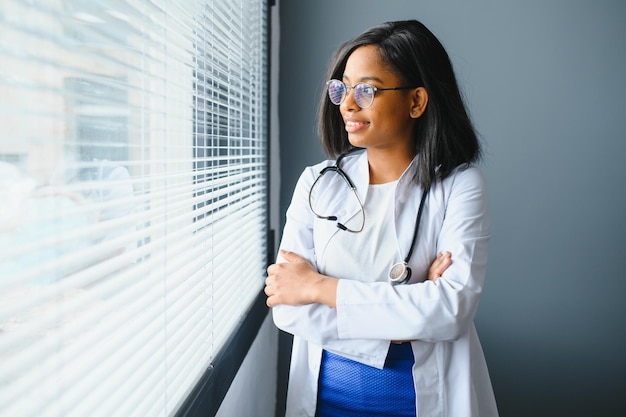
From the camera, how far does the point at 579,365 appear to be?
243 cm

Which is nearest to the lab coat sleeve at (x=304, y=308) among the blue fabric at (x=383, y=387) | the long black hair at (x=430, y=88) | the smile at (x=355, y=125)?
the blue fabric at (x=383, y=387)

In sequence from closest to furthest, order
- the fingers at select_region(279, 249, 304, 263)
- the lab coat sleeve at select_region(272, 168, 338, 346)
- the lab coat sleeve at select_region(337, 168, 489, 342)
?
the lab coat sleeve at select_region(337, 168, 489, 342) < the lab coat sleeve at select_region(272, 168, 338, 346) < the fingers at select_region(279, 249, 304, 263)

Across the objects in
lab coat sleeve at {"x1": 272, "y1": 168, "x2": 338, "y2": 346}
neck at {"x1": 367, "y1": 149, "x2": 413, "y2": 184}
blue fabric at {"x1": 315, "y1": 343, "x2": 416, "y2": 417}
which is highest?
neck at {"x1": 367, "y1": 149, "x2": 413, "y2": 184}

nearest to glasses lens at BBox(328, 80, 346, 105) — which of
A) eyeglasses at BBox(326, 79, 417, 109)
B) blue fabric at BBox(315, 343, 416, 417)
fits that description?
eyeglasses at BBox(326, 79, 417, 109)

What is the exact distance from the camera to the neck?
5.22 feet

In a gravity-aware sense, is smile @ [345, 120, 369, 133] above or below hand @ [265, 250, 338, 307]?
above

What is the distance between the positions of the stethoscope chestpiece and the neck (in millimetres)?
274

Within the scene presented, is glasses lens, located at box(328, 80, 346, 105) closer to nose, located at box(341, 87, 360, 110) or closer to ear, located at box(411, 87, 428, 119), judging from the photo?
nose, located at box(341, 87, 360, 110)

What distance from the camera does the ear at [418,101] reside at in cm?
150

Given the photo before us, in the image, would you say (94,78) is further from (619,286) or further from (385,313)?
(619,286)

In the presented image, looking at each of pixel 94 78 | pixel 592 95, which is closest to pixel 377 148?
pixel 94 78

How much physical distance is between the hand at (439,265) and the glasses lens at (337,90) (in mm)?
488

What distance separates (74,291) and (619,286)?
2289mm

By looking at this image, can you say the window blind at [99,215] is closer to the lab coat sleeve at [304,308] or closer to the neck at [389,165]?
the lab coat sleeve at [304,308]
